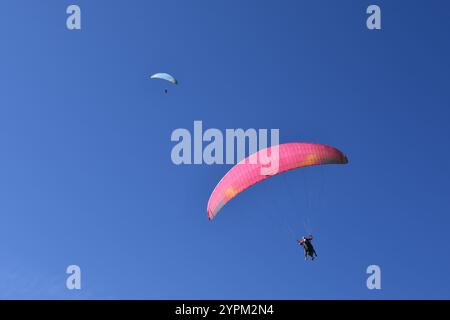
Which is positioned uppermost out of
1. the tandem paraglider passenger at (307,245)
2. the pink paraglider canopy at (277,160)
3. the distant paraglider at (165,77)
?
the distant paraglider at (165,77)

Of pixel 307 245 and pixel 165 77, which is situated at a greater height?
pixel 165 77

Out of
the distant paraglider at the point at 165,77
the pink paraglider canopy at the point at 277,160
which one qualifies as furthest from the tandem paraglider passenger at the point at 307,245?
the distant paraglider at the point at 165,77

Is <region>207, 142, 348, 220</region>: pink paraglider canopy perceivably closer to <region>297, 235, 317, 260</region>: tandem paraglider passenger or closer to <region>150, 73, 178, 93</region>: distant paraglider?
<region>297, 235, 317, 260</region>: tandem paraglider passenger

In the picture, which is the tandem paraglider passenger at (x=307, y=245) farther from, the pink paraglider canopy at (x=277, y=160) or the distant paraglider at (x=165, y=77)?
the distant paraglider at (x=165, y=77)

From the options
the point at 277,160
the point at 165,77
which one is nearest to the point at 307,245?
the point at 277,160

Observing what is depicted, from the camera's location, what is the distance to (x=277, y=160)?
37.9 meters

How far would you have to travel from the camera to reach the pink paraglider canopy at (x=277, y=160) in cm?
3788

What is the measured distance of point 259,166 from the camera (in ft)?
124

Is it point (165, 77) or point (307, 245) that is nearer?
point (307, 245)

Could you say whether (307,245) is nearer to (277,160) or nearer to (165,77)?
(277,160)

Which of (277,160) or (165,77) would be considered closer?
(277,160)
